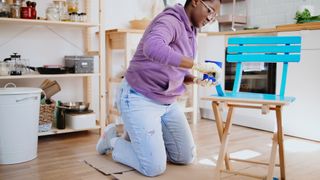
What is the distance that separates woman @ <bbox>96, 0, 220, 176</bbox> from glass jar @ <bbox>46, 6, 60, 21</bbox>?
40.8 inches

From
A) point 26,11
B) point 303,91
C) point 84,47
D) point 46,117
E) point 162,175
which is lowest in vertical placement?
point 162,175

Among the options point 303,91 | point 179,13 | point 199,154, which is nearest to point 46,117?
point 199,154

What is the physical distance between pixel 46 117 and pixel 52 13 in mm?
789

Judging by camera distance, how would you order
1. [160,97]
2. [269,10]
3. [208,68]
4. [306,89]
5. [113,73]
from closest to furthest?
1. [208,68]
2. [160,97]
3. [306,89]
4. [113,73]
5. [269,10]

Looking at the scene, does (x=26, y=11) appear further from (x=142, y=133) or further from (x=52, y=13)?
(x=142, y=133)

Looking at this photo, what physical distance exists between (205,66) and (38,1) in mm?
1903

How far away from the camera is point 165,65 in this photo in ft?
6.10

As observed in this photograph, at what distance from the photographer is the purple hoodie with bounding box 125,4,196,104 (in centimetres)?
164

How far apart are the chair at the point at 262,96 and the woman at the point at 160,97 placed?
0.67ft

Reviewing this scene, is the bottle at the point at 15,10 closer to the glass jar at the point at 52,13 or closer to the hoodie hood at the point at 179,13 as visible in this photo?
the glass jar at the point at 52,13

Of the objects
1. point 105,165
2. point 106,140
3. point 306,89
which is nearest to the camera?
point 105,165

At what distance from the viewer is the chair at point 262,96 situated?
166 centimetres

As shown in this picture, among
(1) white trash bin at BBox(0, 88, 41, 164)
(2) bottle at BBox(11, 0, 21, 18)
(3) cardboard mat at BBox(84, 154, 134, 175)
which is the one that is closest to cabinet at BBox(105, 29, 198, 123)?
(2) bottle at BBox(11, 0, 21, 18)

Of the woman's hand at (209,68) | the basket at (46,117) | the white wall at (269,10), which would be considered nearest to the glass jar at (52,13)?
the basket at (46,117)
